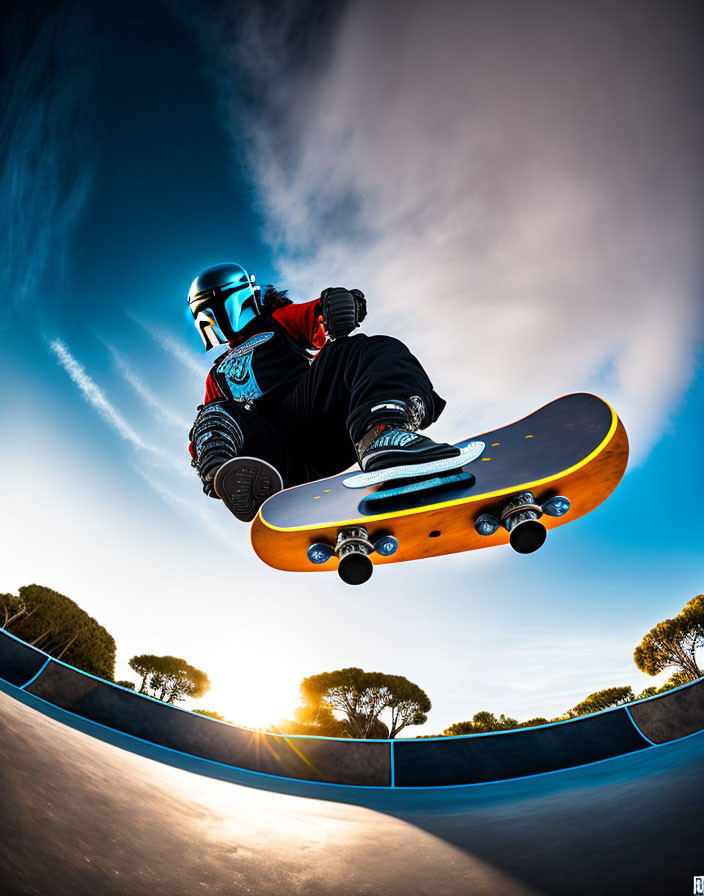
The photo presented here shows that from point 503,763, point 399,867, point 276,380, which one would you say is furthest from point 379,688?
point 399,867

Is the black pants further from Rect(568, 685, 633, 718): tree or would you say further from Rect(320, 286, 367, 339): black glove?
Rect(568, 685, 633, 718): tree

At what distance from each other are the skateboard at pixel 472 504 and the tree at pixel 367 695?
23.2m

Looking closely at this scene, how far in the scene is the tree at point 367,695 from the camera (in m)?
22.9

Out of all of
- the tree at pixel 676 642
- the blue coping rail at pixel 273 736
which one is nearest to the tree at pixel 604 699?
the tree at pixel 676 642

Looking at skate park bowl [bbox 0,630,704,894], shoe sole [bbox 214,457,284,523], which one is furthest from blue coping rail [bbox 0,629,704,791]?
shoe sole [bbox 214,457,284,523]

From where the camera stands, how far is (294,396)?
4.18 m

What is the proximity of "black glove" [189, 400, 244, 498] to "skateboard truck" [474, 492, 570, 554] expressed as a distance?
7.11 ft

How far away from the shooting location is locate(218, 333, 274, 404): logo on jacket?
4.35 meters

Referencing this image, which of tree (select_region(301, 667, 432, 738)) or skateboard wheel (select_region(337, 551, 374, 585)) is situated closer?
skateboard wheel (select_region(337, 551, 374, 585))

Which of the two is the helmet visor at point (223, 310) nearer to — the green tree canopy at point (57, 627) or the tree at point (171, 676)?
the green tree canopy at point (57, 627)

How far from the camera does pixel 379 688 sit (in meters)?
23.1

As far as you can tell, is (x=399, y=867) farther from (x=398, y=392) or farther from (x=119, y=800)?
(x=398, y=392)

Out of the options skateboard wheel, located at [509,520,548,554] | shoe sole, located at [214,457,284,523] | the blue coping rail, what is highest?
shoe sole, located at [214,457,284,523]

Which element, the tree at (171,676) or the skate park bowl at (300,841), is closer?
the skate park bowl at (300,841)
